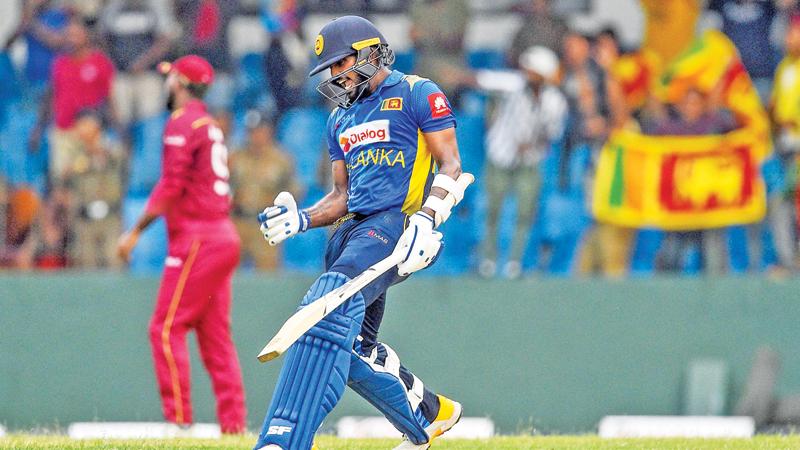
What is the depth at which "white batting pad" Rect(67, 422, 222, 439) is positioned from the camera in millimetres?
9234

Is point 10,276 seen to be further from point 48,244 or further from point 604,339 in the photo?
point 604,339

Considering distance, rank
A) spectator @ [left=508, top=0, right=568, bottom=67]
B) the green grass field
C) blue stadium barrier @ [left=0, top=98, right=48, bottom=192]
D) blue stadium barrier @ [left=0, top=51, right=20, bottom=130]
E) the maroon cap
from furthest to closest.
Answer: blue stadium barrier @ [left=0, top=51, right=20, bottom=130]
spectator @ [left=508, top=0, right=568, bottom=67]
blue stadium barrier @ [left=0, top=98, right=48, bottom=192]
the maroon cap
the green grass field

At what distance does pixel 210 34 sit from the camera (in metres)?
14.0

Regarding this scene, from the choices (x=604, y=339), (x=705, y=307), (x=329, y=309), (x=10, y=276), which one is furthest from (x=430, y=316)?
(x=329, y=309)

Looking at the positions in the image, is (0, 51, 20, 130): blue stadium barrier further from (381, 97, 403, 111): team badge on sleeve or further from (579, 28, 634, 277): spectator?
(381, 97, 403, 111): team badge on sleeve

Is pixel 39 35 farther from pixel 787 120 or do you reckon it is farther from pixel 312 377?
pixel 312 377

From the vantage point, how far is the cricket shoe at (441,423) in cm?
686

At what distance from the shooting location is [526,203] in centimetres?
1326

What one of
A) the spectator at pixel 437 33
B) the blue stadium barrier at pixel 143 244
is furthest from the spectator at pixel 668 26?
the blue stadium barrier at pixel 143 244

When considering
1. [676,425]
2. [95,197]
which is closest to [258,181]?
[95,197]

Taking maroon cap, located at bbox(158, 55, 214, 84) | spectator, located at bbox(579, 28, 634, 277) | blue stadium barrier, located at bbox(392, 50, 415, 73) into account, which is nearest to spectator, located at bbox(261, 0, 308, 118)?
blue stadium barrier, located at bbox(392, 50, 415, 73)

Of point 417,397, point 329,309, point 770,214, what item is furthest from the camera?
point 770,214

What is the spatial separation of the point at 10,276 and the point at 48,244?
1.41m

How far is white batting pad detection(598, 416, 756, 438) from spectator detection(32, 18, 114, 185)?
5.92 meters
